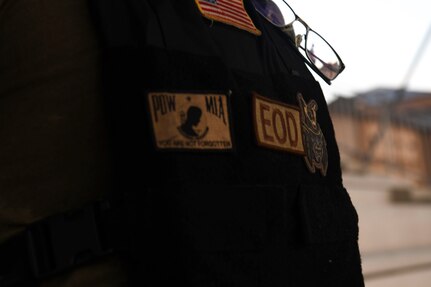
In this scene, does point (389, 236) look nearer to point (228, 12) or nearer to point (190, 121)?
point (228, 12)

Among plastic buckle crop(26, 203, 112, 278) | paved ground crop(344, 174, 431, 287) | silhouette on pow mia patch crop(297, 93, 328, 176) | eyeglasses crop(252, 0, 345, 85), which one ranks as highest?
eyeglasses crop(252, 0, 345, 85)

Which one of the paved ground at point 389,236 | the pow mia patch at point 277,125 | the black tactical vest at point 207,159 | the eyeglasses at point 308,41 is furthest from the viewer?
the paved ground at point 389,236

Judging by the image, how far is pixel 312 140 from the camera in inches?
31.7

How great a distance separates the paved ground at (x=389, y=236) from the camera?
3506 millimetres

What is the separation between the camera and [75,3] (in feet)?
2.08

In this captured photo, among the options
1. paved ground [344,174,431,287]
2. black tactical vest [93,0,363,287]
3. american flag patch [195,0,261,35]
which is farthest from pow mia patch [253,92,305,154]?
paved ground [344,174,431,287]

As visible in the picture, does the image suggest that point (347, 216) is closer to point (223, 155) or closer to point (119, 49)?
point (223, 155)

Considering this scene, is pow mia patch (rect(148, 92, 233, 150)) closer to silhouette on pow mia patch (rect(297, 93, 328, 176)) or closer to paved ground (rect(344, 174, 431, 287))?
silhouette on pow mia patch (rect(297, 93, 328, 176))

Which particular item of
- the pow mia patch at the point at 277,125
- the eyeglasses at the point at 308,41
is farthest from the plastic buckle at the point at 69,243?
the eyeglasses at the point at 308,41

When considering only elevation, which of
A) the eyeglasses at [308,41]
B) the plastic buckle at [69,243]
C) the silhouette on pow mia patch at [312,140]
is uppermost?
the eyeglasses at [308,41]

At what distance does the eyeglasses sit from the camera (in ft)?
3.06

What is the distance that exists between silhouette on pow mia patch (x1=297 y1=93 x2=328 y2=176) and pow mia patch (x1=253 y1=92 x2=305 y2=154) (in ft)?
0.06

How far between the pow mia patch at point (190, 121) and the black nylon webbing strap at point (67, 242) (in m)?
0.10

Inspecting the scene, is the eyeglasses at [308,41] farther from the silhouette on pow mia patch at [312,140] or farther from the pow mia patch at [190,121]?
the pow mia patch at [190,121]
